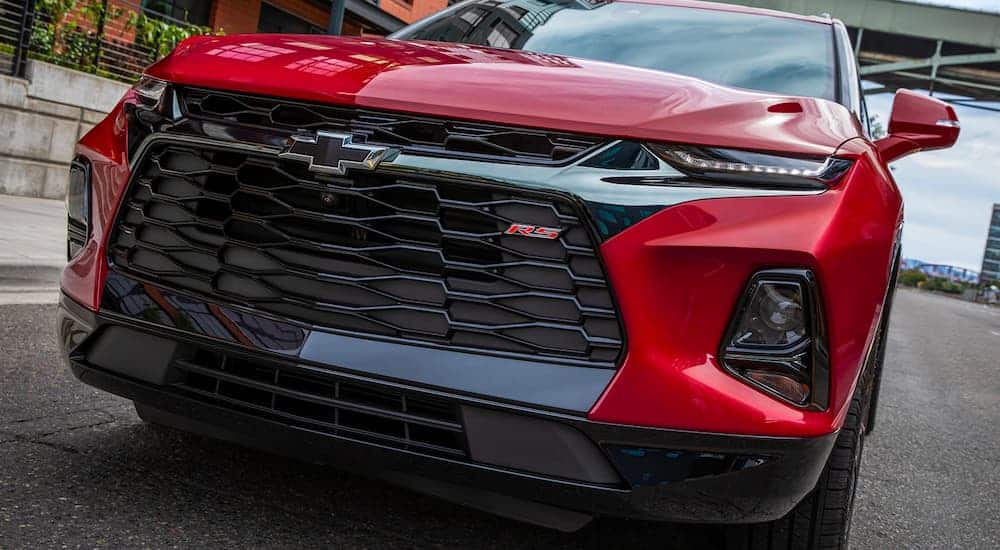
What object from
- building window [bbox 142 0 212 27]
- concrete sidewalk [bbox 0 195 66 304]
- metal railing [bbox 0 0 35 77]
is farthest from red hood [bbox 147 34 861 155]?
building window [bbox 142 0 212 27]

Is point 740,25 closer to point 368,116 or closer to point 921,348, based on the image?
point 368,116

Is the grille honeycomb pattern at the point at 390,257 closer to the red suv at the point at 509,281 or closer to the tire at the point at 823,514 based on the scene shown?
the red suv at the point at 509,281

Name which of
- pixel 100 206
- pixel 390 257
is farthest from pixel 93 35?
pixel 390 257

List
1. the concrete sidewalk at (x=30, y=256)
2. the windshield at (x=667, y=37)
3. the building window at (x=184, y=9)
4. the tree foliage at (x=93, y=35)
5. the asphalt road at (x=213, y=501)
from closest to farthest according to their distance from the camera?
1. the asphalt road at (x=213, y=501)
2. the windshield at (x=667, y=37)
3. the concrete sidewalk at (x=30, y=256)
4. the tree foliage at (x=93, y=35)
5. the building window at (x=184, y=9)

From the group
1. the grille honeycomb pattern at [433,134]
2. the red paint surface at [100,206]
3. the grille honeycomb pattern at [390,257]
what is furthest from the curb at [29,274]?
the grille honeycomb pattern at [433,134]

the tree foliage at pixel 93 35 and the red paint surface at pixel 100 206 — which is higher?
the tree foliage at pixel 93 35

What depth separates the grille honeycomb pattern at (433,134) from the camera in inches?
79.6

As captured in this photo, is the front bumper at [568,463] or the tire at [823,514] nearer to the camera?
the front bumper at [568,463]

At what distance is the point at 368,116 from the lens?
2.09 metres

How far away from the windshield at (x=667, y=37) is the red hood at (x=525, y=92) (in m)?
0.57

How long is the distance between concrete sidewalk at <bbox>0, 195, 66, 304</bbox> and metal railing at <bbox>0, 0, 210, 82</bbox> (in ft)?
7.55

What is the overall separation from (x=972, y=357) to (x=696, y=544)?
9732 millimetres

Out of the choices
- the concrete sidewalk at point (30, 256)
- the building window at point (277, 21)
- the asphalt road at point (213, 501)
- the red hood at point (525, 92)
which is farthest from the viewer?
the building window at point (277, 21)

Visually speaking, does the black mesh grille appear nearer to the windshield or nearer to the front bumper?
the front bumper
